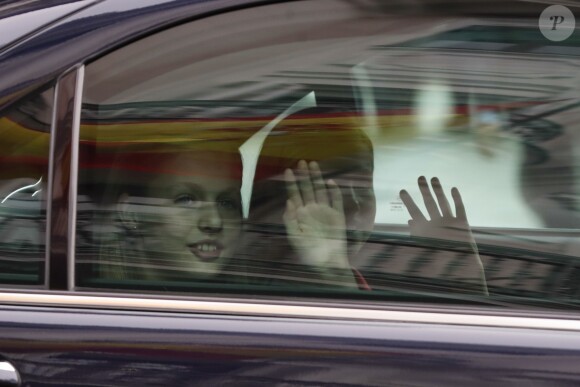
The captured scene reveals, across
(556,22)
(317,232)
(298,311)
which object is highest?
(556,22)

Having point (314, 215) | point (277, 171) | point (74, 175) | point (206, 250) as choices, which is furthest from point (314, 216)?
point (74, 175)

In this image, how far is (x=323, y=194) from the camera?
1.89 meters

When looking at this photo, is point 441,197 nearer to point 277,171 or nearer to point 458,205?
point 458,205

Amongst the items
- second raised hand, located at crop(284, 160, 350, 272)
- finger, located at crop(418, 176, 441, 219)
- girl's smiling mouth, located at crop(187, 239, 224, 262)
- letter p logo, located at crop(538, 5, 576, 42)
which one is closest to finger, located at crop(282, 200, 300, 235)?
second raised hand, located at crop(284, 160, 350, 272)

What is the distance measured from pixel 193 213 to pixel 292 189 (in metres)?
0.20

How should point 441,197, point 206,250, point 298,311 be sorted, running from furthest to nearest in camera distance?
point 441,197 → point 206,250 → point 298,311

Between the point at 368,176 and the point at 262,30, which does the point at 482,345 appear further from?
the point at 262,30

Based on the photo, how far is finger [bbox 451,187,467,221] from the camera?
189 centimetres

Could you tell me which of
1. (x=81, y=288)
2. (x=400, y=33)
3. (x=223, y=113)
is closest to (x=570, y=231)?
(x=400, y=33)

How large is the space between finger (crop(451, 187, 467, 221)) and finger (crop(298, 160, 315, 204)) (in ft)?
0.94

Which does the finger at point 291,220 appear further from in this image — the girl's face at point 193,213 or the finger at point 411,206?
the finger at point 411,206

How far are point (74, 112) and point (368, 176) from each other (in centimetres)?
58

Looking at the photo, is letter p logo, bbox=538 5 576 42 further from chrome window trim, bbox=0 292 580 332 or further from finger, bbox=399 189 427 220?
chrome window trim, bbox=0 292 580 332

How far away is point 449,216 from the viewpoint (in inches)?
74.5
